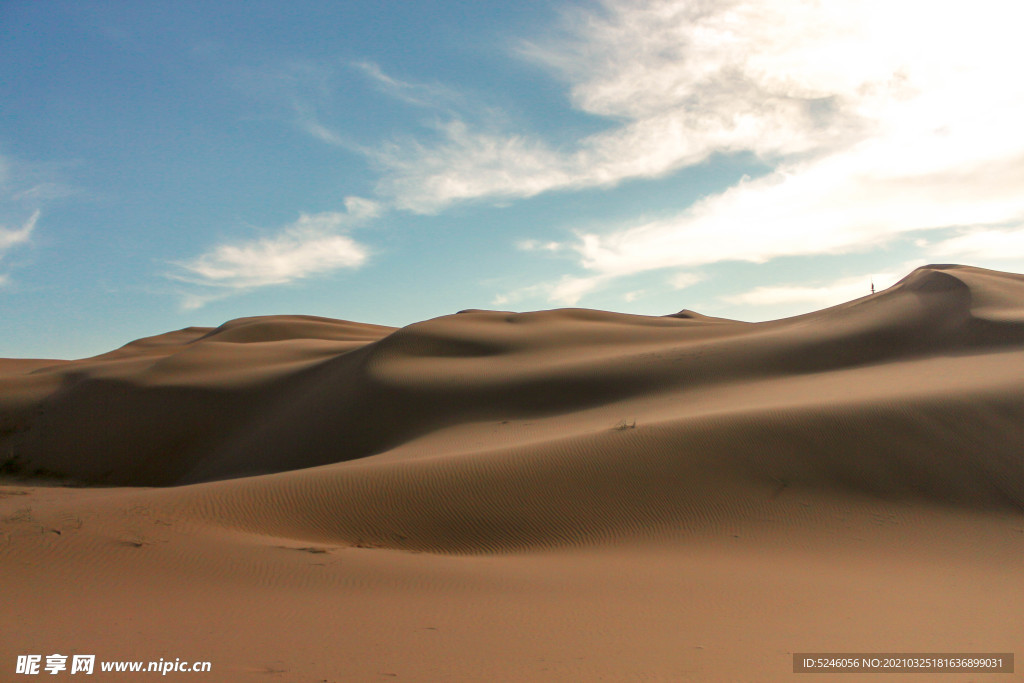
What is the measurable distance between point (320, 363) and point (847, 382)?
1959 centimetres

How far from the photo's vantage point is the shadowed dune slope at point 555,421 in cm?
998

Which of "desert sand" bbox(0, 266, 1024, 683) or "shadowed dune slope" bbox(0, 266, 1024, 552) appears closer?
"desert sand" bbox(0, 266, 1024, 683)

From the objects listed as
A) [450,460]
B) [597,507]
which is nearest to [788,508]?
[597,507]

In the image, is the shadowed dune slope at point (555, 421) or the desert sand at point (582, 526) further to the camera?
the shadowed dune slope at point (555, 421)

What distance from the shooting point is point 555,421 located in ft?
56.9

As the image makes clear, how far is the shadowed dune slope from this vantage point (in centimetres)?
998

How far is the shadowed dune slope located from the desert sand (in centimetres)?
8

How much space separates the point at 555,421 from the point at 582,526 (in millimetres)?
7742

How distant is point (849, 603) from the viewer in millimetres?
6496

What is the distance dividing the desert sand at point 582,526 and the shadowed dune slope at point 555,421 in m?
0.08

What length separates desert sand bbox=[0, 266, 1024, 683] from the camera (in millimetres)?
5176

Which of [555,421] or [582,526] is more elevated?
[555,421]

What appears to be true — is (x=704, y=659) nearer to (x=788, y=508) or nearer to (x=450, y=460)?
(x=788, y=508)

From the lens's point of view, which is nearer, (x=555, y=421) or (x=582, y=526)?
(x=582, y=526)
